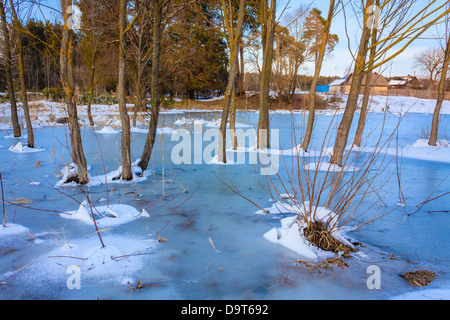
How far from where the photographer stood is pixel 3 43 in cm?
721

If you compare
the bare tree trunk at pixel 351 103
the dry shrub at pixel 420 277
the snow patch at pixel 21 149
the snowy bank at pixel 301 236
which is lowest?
the dry shrub at pixel 420 277

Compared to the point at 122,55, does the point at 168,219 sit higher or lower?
lower

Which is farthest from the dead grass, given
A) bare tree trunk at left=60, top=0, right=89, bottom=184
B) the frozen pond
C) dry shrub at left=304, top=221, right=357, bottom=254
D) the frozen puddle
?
bare tree trunk at left=60, top=0, right=89, bottom=184

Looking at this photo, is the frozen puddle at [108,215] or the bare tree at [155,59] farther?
the bare tree at [155,59]

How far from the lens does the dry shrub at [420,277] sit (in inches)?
98.6

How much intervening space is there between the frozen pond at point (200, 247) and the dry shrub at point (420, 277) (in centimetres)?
6

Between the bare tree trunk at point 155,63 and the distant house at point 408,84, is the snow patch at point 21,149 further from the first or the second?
the distant house at point 408,84

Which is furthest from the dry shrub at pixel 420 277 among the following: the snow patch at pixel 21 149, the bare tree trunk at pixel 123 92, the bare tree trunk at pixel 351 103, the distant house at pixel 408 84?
the distant house at pixel 408 84

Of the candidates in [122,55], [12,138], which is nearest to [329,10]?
[122,55]

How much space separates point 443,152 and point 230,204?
7.45m

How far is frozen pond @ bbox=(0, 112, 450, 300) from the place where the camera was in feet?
7.78

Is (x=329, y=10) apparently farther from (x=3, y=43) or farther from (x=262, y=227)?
(x=3, y=43)

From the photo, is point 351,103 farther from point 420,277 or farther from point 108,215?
point 108,215
